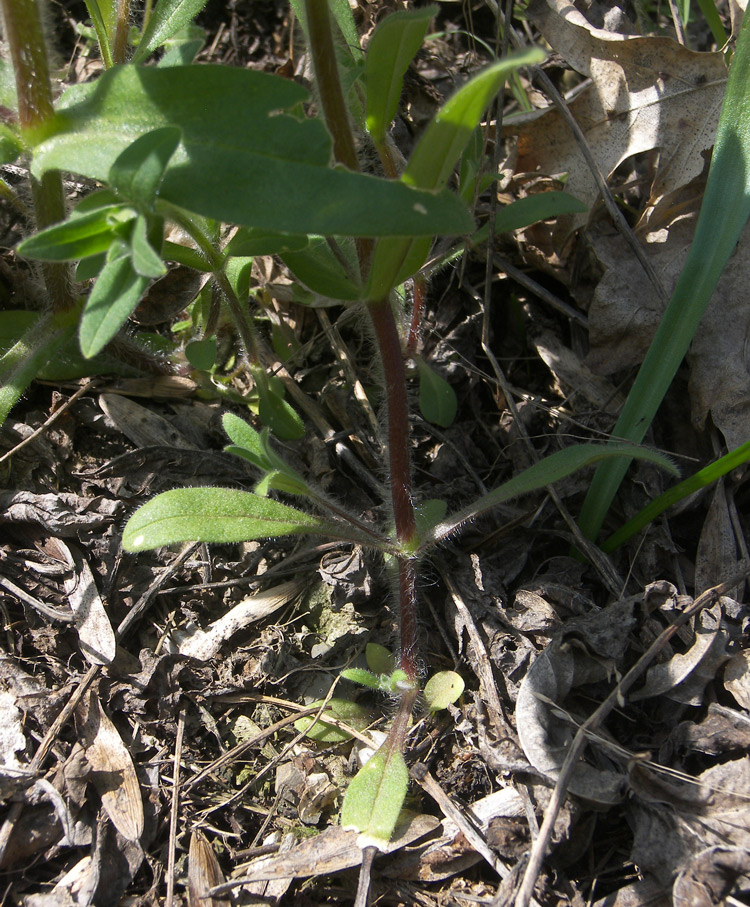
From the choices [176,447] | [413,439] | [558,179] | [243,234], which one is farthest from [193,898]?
[558,179]

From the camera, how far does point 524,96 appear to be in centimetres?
297

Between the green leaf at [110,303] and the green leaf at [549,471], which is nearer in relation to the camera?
the green leaf at [110,303]

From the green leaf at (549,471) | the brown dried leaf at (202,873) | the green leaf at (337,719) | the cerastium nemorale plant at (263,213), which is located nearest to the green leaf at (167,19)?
the cerastium nemorale plant at (263,213)

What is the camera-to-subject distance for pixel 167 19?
222cm

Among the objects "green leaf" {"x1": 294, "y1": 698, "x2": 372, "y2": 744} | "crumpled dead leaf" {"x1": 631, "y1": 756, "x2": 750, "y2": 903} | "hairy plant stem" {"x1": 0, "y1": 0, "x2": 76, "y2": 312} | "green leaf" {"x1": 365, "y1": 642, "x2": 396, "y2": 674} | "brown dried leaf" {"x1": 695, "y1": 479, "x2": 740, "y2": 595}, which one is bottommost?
"crumpled dead leaf" {"x1": 631, "y1": 756, "x2": 750, "y2": 903}

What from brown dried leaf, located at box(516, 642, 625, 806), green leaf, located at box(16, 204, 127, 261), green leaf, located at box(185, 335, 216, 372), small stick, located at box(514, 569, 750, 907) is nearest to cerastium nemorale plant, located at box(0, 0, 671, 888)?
green leaf, located at box(16, 204, 127, 261)

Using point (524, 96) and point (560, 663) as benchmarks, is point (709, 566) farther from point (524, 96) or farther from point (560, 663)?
point (524, 96)

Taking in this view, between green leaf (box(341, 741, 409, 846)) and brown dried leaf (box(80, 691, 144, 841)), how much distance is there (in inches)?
23.6

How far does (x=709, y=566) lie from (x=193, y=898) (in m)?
1.82

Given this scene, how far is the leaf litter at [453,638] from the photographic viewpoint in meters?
1.90

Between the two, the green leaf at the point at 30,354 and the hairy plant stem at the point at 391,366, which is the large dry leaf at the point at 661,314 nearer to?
the hairy plant stem at the point at 391,366

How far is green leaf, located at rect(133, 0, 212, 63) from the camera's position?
7.24ft

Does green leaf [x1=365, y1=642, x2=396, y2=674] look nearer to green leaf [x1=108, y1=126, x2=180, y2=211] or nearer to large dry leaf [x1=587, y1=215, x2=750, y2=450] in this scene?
large dry leaf [x1=587, y1=215, x2=750, y2=450]

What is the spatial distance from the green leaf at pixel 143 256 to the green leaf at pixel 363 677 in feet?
4.12
